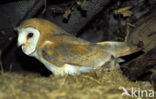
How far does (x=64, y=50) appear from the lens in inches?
133

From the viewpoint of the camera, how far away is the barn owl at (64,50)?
3.34m

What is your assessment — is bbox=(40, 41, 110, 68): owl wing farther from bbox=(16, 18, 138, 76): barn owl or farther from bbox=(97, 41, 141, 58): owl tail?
bbox=(97, 41, 141, 58): owl tail

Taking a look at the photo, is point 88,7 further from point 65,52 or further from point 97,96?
point 97,96

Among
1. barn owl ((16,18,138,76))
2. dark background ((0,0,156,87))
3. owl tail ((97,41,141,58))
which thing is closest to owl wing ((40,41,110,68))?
barn owl ((16,18,138,76))

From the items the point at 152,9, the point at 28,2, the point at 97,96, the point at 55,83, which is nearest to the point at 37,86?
the point at 55,83

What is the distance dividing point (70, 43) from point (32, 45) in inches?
22.3

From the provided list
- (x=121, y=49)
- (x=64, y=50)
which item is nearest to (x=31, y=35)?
(x=64, y=50)

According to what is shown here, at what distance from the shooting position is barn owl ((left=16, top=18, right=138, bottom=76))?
3344mm

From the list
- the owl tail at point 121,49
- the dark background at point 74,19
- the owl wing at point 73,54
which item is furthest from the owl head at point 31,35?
the owl tail at point 121,49

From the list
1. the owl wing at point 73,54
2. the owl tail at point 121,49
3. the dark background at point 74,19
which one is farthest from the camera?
the dark background at point 74,19

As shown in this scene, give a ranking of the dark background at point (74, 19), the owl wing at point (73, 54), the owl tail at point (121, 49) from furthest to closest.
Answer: the dark background at point (74, 19) → the owl tail at point (121, 49) → the owl wing at point (73, 54)

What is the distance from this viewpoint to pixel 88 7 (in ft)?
12.4

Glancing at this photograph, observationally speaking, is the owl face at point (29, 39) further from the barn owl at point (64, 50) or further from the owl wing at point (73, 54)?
the owl wing at point (73, 54)

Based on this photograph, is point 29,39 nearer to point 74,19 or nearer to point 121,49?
Answer: point 74,19
